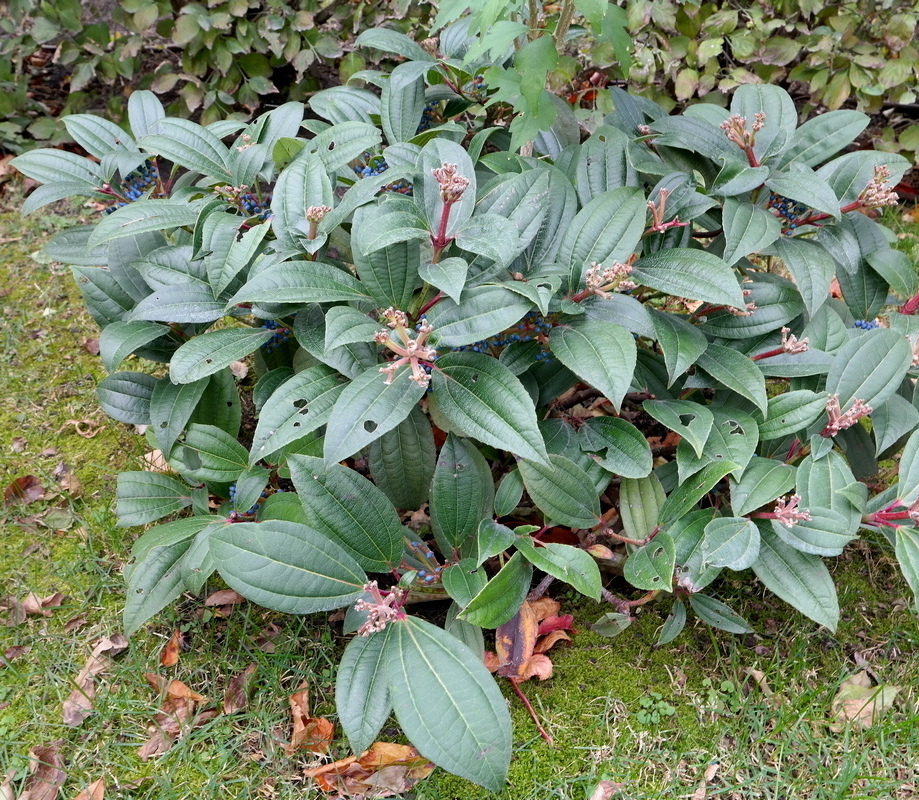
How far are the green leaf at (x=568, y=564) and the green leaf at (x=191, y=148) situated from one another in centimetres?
114

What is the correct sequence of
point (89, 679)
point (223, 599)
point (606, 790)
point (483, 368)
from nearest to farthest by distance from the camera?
point (483, 368) → point (606, 790) → point (89, 679) → point (223, 599)

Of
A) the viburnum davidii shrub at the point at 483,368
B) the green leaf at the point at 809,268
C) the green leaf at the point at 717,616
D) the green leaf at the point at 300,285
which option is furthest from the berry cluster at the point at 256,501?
the green leaf at the point at 809,268

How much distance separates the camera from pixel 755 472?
1.64 metres

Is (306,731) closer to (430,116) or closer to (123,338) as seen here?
(123,338)

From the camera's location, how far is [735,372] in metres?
1.67

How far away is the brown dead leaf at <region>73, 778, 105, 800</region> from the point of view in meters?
1.60

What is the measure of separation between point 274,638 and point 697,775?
1.01m

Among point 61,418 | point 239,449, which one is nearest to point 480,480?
point 239,449

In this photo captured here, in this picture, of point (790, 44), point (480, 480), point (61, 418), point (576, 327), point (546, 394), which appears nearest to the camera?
point (576, 327)

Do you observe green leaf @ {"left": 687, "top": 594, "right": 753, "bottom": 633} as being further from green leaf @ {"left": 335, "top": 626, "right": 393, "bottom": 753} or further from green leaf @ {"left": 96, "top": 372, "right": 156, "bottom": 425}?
green leaf @ {"left": 96, "top": 372, "right": 156, "bottom": 425}

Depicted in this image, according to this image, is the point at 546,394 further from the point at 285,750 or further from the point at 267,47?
the point at 267,47

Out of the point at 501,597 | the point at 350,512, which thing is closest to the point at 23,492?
the point at 350,512

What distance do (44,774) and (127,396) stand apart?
0.86 meters

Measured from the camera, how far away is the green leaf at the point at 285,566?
142cm
